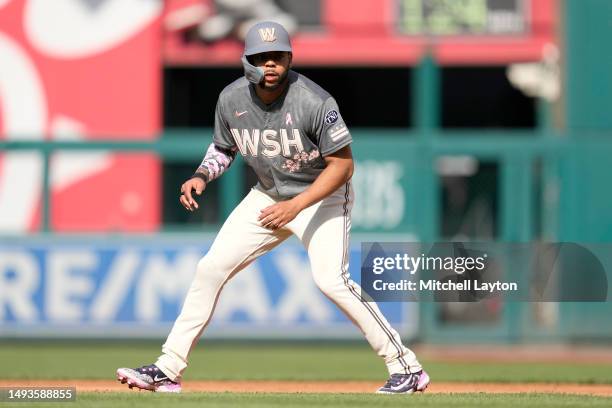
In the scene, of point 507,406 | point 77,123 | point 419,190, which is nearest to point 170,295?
point 419,190

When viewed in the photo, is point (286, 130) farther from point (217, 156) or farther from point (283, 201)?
point (217, 156)

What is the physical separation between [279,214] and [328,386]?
2.31 metres

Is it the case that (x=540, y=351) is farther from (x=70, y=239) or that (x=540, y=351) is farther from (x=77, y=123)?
(x=77, y=123)

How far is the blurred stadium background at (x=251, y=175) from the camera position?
41.4 feet

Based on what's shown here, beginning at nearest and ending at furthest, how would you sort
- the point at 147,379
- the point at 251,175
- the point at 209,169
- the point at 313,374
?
the point at 147,379
the point at 209,169
the point at 313,374
the point at 251,175

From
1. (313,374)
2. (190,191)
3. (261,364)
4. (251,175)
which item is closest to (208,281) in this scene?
(190,191)

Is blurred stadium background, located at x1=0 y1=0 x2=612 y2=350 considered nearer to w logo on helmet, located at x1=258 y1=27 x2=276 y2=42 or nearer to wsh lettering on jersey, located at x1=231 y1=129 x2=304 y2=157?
wsh lettering on jersey, located at x1=231 y1=129 x2=304 y2=157

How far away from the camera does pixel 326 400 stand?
266 inches

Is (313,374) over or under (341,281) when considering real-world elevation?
under

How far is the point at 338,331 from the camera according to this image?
1257 centimetres

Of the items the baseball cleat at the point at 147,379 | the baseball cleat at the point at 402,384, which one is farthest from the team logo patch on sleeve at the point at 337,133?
the baseball cleat at the point at 147,379

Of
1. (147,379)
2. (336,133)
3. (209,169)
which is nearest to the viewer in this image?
(336,133)

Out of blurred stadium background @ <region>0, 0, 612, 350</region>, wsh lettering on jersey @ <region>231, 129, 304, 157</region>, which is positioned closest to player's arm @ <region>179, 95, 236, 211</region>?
wsh lettering on jersey @ <region>231, 129, 304, 157</region>

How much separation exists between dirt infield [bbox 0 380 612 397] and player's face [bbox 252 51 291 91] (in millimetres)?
2149
